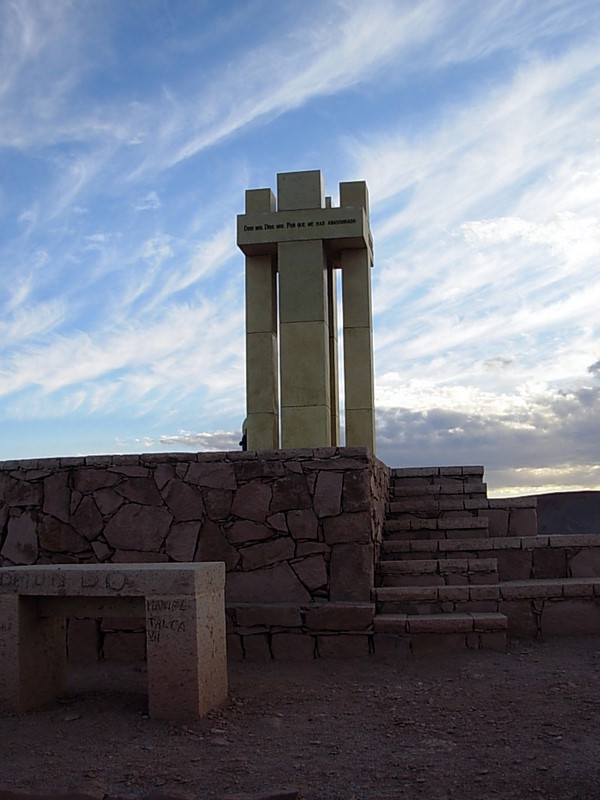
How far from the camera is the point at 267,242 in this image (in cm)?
1094

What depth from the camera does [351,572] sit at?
23.1 ft

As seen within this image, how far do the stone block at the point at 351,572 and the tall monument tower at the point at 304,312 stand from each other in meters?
3.44

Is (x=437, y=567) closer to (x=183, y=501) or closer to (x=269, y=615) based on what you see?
(x=269, y=615)

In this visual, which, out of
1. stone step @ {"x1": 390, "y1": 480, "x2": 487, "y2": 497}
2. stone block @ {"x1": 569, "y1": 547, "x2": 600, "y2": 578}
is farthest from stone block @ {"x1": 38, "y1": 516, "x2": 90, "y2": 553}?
stone block @ {"x1": 569, "y1": 547, "x2": 600, "y2": 578}

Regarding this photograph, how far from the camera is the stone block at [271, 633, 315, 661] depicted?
6.84 meters

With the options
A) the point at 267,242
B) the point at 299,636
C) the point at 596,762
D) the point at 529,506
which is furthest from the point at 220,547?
the point at 267,242

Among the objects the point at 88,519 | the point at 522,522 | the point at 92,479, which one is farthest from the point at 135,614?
the point at 522,522

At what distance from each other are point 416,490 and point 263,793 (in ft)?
18.7

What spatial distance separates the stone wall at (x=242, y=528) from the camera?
6941 mm

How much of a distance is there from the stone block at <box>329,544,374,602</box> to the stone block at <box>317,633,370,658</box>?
0.34 metres

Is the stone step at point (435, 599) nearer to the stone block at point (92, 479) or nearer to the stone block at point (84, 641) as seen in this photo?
the stone block at point (84, 641)

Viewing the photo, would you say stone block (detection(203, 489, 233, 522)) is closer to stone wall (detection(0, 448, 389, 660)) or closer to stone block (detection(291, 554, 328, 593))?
stone wall (detection(0, 448, 389, 660))

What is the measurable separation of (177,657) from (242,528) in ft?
7.66

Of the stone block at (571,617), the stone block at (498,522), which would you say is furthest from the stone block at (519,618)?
the stone block at (498,522)
